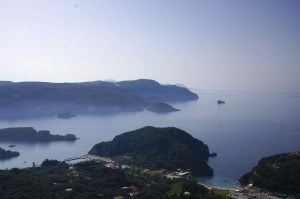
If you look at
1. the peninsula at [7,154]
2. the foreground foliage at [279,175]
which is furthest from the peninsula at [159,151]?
the peninsula at [7,154]

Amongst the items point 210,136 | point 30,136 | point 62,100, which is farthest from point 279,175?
point 62,100

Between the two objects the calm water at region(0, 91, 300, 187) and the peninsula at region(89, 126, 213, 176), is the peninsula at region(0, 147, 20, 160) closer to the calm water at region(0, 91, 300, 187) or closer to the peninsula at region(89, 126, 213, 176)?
the calm water at region(0, 91, 300, 187)

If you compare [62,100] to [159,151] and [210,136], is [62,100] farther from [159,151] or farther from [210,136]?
[159,151]

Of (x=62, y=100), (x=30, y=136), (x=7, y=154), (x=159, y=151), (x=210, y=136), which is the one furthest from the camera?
(x=62, y=100)

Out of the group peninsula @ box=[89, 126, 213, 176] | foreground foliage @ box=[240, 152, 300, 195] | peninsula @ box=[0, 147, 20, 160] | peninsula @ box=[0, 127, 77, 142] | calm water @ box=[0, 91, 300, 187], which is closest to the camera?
foreground foliage @ box=[240, 152, 300, 195]

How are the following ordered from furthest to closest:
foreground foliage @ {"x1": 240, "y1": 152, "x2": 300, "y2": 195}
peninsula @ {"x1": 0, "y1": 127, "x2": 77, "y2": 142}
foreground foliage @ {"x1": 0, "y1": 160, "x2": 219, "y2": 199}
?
peninsula @ {"x1": 0, "y1": 127, "x2": 77, "y2": 142}, foreground foliage @ {"x1": 240, "y1": 152, "x2": 300, "y2": 195}, foreground foliage @ {"x1": 0, "y1": 160, "x2": 219, "y2": 199}

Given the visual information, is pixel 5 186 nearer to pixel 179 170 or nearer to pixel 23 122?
pixel 179 170

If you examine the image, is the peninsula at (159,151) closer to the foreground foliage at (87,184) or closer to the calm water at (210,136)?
the calm water at (210,136)

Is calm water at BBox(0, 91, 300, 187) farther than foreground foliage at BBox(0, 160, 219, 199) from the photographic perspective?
Yes

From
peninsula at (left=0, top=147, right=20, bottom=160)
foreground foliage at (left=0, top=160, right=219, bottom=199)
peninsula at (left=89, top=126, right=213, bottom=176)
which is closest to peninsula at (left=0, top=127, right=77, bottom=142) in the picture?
peninsula at (left=0, top=147, right=20, bottom=160)

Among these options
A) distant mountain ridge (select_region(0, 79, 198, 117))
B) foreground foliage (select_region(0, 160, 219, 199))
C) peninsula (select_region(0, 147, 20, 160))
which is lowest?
peninsula (select_region(0, 147, 20, 160))
